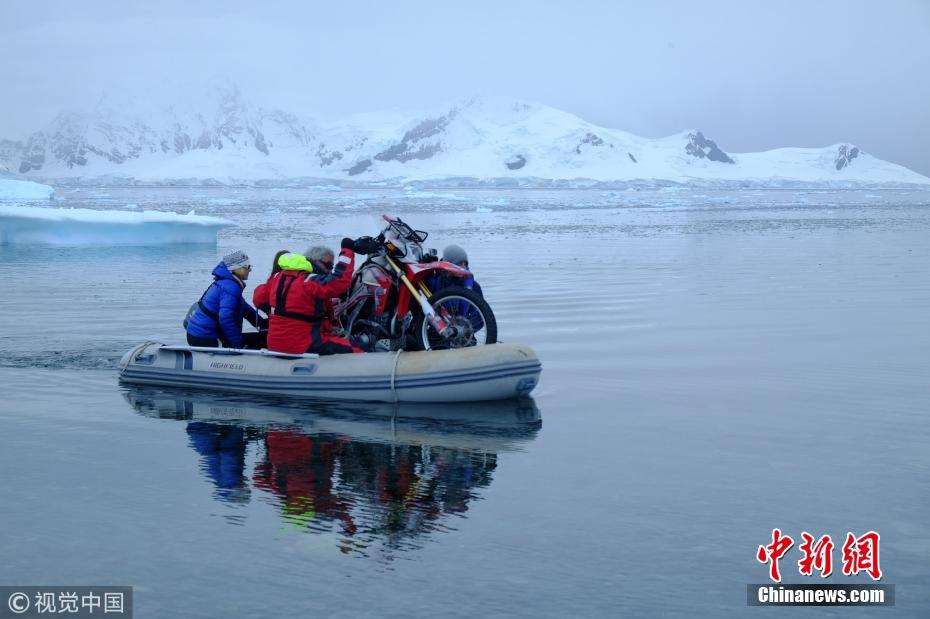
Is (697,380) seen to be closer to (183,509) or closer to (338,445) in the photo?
(338,445)

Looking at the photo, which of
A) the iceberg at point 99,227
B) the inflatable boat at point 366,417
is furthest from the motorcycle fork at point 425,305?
the iceberg at point 99,227

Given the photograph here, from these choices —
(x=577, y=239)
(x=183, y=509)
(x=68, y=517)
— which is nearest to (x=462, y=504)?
(x=183, y=509)

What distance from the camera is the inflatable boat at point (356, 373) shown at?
8922 millimetres

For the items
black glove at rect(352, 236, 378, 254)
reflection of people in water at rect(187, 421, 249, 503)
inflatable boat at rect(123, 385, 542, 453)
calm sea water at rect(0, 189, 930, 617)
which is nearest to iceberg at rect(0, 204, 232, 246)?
calm sea water at rect(0, 189, 930, 617)

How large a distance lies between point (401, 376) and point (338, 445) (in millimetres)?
1468

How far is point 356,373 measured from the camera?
917 cm

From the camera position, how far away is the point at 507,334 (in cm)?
1234

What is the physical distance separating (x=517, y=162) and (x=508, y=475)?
176 meters

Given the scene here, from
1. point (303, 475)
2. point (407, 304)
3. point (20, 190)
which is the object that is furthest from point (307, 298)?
point (20, 190)

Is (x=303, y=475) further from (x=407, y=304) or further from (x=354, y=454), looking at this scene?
(x=407, y=304)

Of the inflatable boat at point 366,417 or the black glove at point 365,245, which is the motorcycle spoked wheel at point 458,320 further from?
the inflatable boat at point 366,417

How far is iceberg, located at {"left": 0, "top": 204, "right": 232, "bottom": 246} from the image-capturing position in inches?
1116

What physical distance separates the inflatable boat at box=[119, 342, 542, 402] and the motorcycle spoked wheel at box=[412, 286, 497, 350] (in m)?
0.69

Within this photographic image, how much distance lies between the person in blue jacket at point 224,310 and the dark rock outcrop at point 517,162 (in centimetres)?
16844
